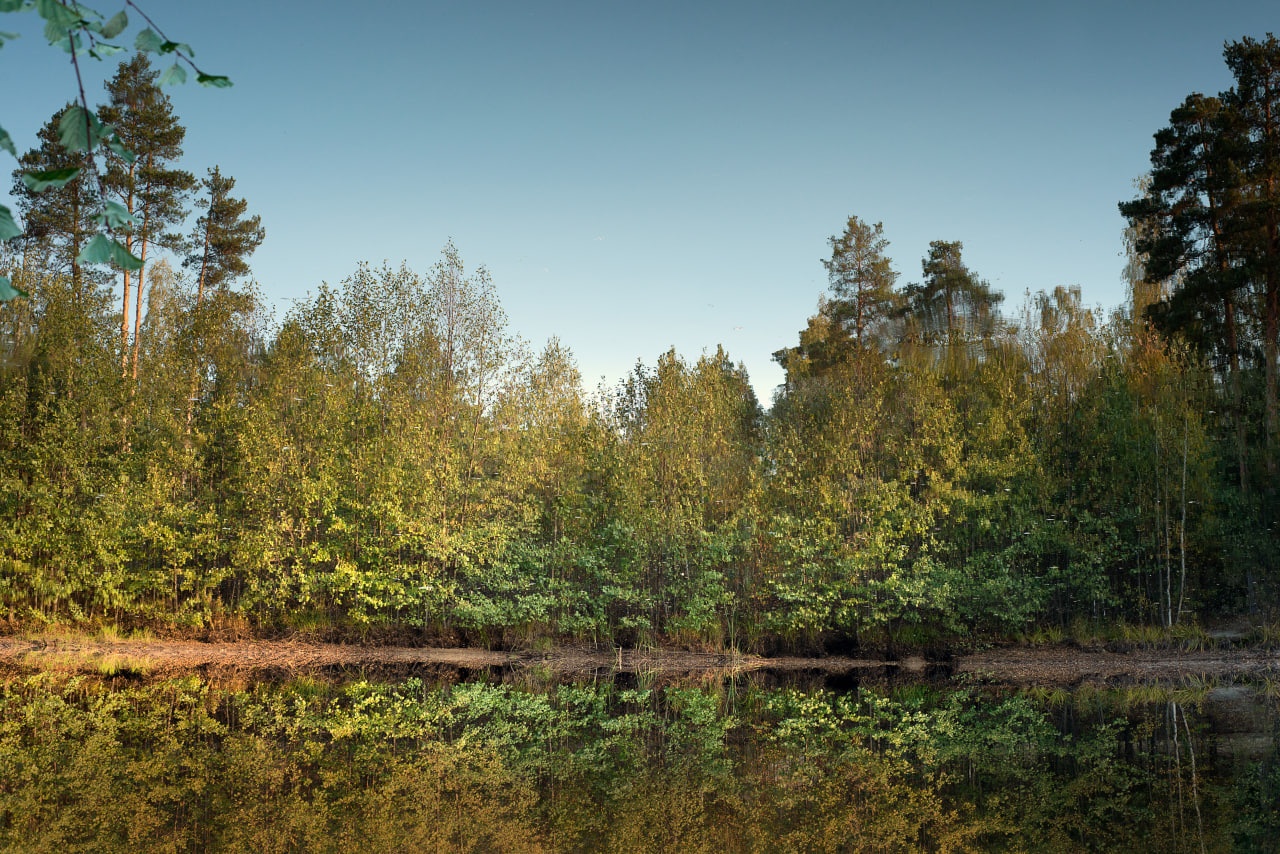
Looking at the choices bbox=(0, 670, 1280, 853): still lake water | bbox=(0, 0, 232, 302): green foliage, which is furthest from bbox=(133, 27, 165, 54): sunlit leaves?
bbox=(0, 670, 1280, 853): still lake water

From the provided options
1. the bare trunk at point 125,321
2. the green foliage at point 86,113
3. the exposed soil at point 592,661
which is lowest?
the exposed soil at point 592,661

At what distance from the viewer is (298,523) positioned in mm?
23797

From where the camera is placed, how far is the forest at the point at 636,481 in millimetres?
22922

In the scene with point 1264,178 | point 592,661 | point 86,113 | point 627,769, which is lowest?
point 592,661

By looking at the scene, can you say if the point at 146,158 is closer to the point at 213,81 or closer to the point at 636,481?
the point at 636,481

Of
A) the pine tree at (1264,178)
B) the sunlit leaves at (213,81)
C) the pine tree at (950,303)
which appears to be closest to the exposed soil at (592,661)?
the pine tree at (1264,178)

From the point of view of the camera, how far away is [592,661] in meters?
22.7

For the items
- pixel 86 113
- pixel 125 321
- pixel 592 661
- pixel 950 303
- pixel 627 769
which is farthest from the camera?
pixel 950 303

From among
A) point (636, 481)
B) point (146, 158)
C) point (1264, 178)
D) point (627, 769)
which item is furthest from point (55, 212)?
point (1264, 178)

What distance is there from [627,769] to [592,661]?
37.9ft

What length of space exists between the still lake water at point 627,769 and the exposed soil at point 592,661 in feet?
7.18

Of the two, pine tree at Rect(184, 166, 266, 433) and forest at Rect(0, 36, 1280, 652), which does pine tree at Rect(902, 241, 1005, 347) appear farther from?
pine tree at Rect(184, 166, 266, 433)

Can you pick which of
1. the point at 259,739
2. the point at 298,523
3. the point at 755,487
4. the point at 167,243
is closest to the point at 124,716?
the point at 259,739

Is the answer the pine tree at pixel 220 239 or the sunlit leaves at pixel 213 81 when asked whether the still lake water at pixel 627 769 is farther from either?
the pine tree at pixel 220 239
